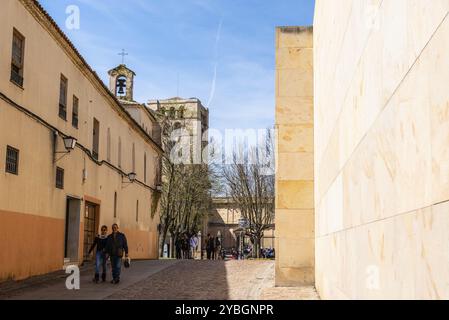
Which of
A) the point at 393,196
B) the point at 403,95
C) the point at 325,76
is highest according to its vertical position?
the point at 325,76

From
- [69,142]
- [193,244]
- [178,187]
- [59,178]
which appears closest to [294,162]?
[69,142]

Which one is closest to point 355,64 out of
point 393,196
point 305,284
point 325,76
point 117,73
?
point 393,196

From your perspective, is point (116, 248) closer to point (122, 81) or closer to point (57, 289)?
point (57, 289)

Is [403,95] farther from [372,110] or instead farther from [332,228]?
[332,228]

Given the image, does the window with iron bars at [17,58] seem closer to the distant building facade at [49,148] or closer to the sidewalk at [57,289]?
the distant building facade at [49,148]

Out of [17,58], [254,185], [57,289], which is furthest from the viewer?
[254,185]

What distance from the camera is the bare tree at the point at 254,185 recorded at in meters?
37.0

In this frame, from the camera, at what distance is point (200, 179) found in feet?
138

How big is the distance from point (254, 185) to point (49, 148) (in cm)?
2276

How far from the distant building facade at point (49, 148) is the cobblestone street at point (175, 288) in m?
1.21

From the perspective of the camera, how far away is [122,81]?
3266 cm

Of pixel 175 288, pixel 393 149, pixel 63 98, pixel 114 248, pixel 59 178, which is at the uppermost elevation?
pixel 63 98

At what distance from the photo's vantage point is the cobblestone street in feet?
39.1

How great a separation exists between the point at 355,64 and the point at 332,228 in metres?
3.16
